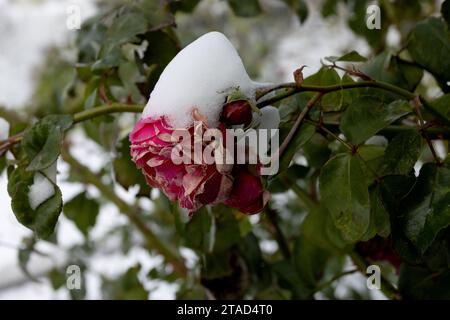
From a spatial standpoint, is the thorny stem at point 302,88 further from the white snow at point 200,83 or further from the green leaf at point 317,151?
the green leaf at point 317,151

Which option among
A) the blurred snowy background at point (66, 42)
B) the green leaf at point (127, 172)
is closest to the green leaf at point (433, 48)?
the green leaf at point (127, 172)

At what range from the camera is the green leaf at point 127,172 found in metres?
0.46

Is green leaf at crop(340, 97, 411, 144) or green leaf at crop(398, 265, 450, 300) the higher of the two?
green leaf at crop(340, 97, 411, 144)

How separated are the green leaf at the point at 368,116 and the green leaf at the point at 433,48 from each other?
0.31ft

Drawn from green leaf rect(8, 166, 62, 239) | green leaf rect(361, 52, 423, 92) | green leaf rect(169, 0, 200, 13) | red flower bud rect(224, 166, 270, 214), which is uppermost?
green leaf rect(169, 0, 200, 13)

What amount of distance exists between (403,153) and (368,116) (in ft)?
0.09

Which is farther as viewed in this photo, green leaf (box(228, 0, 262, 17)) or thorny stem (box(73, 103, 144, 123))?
green leaf (box(228, 0, 262, 17))

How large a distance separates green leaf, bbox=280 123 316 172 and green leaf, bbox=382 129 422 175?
0.16ft

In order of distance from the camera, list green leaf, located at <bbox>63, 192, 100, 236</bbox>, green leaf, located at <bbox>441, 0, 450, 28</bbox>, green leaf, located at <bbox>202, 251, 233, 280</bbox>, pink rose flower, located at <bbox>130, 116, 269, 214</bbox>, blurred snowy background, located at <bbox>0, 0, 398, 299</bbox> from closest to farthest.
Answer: pink rose flower, located at <bbox>130, 116, 269, 214</bbox>, green leaf, located at <bbox>441, 0, 450, 28</bbox>, green leaf, located at <bbox>202, 251, 233, 280</bbox>, green leaf, located at <bbox>63, 192, 100, 236</bbox>, blurred snowy background, located at <bbox>0, 0, 398, 299</bbox>

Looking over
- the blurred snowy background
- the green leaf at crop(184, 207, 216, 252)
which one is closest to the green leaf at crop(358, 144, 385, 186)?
the green leaf at crop(184, 207, 216, 252)

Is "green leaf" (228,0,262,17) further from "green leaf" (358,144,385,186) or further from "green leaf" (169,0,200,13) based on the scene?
"green leaf" (358,144,385,186)

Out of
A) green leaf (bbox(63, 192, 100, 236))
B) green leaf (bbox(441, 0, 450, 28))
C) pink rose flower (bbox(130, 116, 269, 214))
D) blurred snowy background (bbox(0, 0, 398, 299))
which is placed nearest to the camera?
pink rose flower (bbox(130, 116, 269, 214))

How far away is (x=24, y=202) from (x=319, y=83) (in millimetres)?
187

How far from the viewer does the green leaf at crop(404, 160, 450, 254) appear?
0.30m
